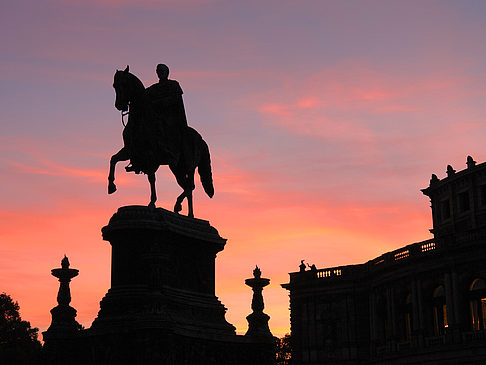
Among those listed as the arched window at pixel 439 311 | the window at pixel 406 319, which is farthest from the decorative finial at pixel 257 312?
the window at pixel 406 319

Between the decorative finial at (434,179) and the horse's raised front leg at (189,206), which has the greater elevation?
the decorative finial at (434,179)

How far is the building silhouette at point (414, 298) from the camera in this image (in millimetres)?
75000

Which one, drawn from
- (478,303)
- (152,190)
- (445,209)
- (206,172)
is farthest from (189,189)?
(445,209)

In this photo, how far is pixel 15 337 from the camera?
89.4 metres

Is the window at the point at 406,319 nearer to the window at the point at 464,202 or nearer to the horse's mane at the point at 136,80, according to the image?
the window at the point at 464,202

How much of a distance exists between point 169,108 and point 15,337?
63.8 metres

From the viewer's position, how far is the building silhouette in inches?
2953

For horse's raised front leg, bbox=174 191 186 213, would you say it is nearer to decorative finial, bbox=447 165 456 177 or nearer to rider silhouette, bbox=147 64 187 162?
rider silhouette, bbox=147 64 187 162

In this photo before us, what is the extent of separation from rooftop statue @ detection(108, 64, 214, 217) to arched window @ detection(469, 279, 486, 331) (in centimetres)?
4819

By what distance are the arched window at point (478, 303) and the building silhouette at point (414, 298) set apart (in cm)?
7

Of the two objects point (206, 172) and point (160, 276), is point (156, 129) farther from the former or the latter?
point (160, 276)

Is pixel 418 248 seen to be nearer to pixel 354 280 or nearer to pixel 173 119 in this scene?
pixel 354 280

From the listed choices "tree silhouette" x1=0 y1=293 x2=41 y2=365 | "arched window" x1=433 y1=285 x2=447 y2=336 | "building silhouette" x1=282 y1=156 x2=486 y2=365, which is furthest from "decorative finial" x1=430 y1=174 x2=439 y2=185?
"tree silhouette" x1=0 y1=293 x2=41 y2=365

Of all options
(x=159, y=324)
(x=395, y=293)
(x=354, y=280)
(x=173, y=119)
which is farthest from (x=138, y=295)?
(x=354, y=280)
